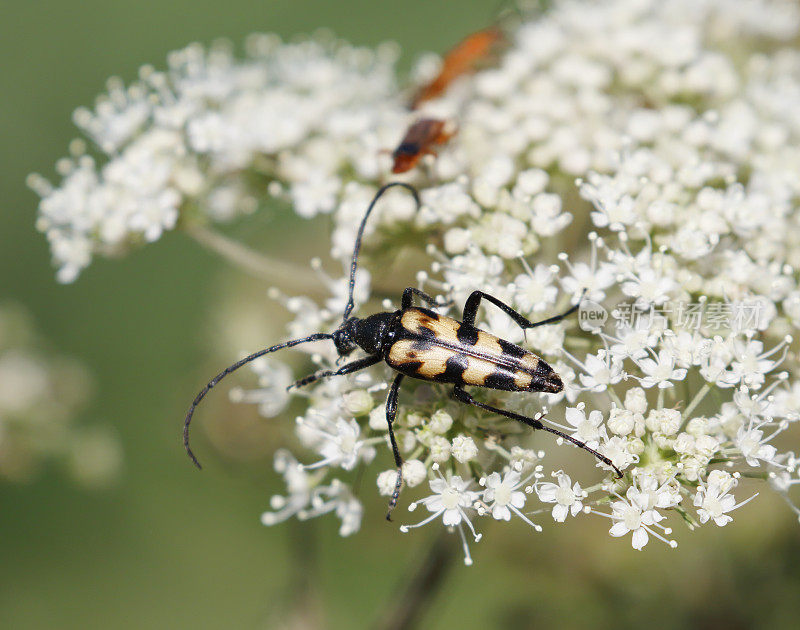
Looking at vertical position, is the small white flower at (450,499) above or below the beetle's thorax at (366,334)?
below

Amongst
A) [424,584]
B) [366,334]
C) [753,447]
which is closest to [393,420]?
[366,334]

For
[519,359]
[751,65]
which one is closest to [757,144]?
[751,65]

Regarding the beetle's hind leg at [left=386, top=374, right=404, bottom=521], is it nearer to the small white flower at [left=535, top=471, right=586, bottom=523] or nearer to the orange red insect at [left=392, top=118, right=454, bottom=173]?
the small white flower at [left=535, top=471, right=586, bottom=523]

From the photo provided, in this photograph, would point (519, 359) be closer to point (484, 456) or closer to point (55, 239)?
point (484, 456)

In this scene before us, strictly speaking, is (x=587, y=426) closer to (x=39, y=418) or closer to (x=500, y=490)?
(x=500, y=490)

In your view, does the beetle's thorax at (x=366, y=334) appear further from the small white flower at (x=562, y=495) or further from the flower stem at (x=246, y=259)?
the small white flower at (x=562, y=495)

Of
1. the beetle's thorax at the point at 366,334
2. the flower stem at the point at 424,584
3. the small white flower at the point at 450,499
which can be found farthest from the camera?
the flower stem at the point at 424,584

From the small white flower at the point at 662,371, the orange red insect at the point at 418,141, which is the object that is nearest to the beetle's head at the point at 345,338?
the orange red insect at the point at 418,141
